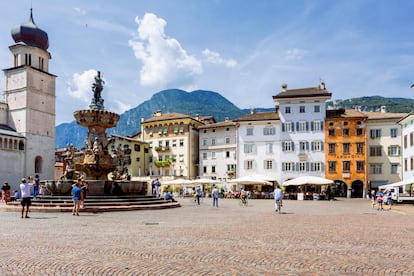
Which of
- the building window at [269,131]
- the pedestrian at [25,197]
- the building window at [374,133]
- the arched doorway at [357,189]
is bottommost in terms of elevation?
the arched doorway at [357,189]

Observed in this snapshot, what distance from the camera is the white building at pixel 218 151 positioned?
70688 millimetres

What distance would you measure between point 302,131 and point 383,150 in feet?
36.4

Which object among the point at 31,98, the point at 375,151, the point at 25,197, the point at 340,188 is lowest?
the point at 340,188

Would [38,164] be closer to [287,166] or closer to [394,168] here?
[287,166]

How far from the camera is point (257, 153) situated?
212 ft

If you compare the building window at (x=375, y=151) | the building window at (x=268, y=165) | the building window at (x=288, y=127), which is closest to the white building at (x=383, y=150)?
the building window at (x=375, y=151)

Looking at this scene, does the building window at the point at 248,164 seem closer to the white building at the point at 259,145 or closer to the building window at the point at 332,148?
the white building at the point at 259,145

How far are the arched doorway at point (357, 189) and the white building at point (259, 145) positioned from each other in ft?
34.0

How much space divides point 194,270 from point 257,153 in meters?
57.3

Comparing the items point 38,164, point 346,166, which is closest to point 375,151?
point 346,166

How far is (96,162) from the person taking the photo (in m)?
27.4

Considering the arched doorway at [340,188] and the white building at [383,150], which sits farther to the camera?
the arched doorway at [340,188]

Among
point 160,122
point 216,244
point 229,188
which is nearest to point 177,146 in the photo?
point 160,122

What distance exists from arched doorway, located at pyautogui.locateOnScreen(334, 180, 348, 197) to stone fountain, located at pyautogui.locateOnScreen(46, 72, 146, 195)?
3961cm
